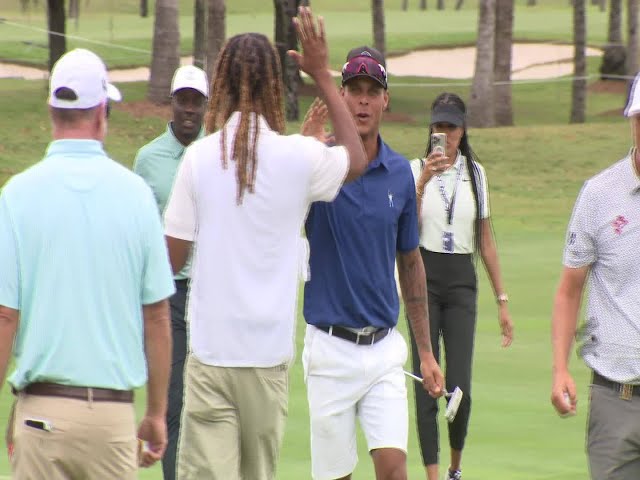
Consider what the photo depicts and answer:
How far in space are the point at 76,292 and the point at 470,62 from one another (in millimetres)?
55278

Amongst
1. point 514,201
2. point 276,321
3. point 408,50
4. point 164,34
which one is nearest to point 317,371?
point 276,321

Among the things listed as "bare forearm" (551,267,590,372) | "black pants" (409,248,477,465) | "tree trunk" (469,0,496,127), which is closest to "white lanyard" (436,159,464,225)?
"black pants" (409,248,477,465)

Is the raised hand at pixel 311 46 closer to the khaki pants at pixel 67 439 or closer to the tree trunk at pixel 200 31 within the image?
the khaki pants at pixel 67 439

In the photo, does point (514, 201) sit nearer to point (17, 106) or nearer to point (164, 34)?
point (164, 34)

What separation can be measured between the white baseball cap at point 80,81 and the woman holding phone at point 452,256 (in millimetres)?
3995

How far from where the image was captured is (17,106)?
36531 mm

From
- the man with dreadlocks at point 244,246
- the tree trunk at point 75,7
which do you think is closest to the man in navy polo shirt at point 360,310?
the man with dreadlocks at point 244,246

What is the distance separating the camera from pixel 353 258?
275 inches

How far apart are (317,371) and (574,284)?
1.37 meters

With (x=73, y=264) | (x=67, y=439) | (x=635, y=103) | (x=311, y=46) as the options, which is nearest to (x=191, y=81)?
(x=311, y=46)

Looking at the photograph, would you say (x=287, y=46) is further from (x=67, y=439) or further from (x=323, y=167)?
(x=67, y=439)

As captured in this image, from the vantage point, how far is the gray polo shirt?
613 cm

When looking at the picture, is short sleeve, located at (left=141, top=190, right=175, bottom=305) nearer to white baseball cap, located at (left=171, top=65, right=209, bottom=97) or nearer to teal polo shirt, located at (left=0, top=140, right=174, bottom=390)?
teal polo shirt, located at (left=0, top=140, right=174, bottom=390)

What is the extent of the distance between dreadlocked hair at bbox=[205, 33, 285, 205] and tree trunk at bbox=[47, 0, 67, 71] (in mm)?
30183
